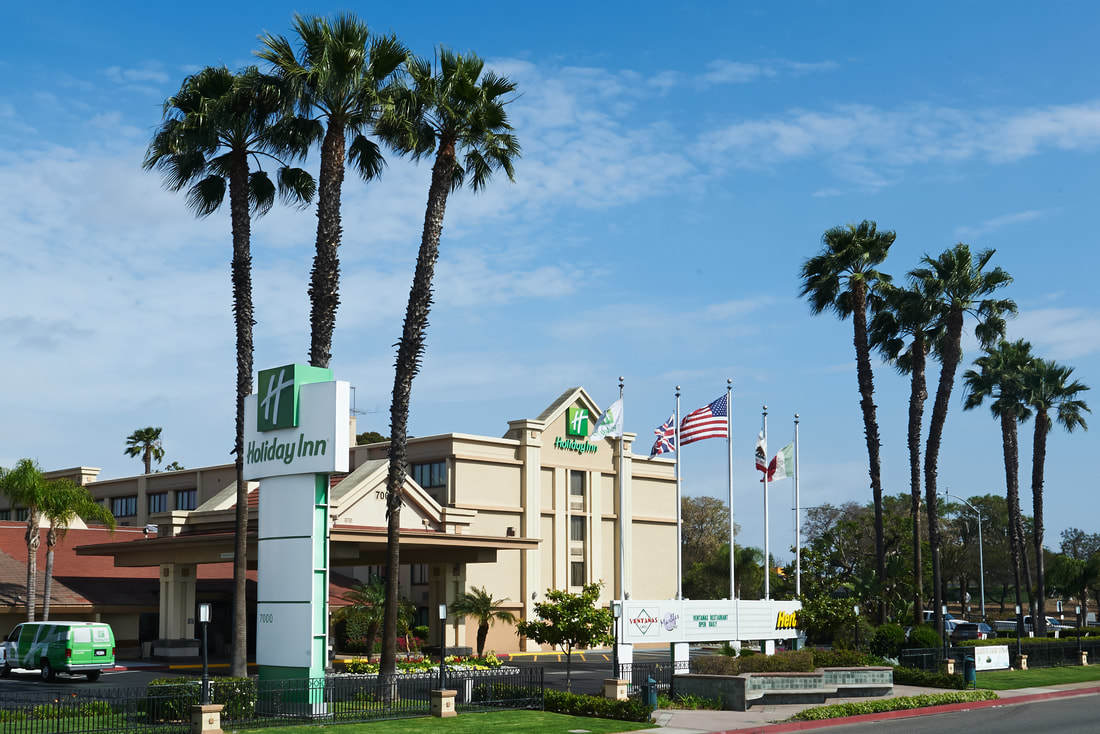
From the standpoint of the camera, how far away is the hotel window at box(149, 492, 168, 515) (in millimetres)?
73125

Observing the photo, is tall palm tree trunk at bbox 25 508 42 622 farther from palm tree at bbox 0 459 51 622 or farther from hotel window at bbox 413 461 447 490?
hotel window at bbox 413 461 447 490

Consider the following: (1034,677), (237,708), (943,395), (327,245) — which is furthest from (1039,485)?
(237,708)

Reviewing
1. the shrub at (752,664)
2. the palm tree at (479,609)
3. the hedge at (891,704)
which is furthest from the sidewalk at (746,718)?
the palm tree at (479,609)

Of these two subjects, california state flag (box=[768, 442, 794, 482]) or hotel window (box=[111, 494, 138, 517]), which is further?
hotel window (box=[111, 494, 138, 517])

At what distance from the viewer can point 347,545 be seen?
153ft

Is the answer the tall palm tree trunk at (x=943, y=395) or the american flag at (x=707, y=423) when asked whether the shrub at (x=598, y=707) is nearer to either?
the american flag at (x=707, y=423)

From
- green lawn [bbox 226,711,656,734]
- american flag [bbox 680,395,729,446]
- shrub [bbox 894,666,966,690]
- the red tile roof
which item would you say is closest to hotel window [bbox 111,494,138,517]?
the red tile roof

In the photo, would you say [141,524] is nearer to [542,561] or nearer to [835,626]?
[542,561]

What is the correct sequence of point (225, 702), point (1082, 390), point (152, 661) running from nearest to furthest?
point (225, 702) → point (152, 661) → point (1082, 390)

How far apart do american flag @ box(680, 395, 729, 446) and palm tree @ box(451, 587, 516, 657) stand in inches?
678

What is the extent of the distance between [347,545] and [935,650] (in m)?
23.1

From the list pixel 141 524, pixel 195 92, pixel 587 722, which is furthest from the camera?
pixel 141 524

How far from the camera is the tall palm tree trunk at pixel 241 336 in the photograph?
32031mm

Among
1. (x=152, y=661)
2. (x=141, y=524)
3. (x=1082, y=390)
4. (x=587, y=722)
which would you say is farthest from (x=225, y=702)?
(x=1082, y=390)
